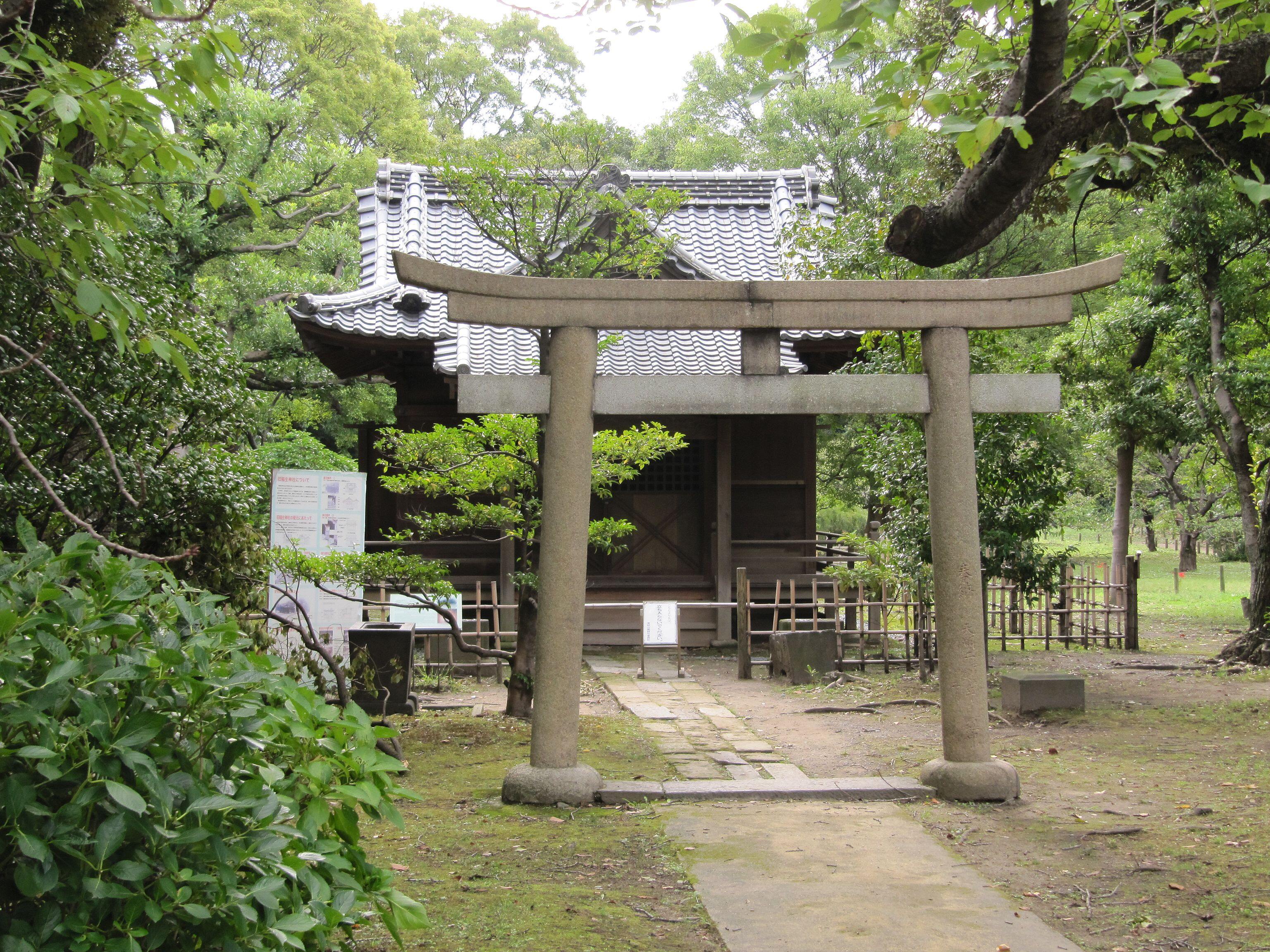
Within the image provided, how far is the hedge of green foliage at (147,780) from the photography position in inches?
85.4

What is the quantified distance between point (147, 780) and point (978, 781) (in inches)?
202

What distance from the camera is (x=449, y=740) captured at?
7.95 meters

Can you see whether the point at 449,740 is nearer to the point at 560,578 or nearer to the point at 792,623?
the point at 560,578

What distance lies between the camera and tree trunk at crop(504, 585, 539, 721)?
824 centimetres

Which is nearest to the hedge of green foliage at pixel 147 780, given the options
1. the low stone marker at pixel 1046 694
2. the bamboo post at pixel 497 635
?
the low stone marker at pixel 1046 694

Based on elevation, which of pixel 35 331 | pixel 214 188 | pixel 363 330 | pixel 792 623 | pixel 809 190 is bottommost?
pixel 792 623

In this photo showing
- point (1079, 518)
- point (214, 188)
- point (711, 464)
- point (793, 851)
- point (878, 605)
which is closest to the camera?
point (214, 188)

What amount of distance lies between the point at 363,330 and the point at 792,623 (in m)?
6.33

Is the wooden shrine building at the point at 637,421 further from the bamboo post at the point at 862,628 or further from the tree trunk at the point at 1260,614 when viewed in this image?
the tree trunk at the point at 1260,614

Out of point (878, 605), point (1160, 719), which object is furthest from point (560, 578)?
point (878, 605)

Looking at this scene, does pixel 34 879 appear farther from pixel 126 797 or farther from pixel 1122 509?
pixel 1122 509

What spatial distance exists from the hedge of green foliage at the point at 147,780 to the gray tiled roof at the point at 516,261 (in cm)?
881

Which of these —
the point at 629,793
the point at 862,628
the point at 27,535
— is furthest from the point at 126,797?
the point at 862,628

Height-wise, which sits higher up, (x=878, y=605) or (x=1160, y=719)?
(x=878, y=605)
